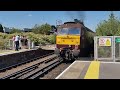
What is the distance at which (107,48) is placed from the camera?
1961cm

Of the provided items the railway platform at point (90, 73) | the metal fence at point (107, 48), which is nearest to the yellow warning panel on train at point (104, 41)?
the metal fence at point (107, 48)

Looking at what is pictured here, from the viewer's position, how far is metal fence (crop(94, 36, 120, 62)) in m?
19.4

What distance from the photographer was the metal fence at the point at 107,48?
1939cm

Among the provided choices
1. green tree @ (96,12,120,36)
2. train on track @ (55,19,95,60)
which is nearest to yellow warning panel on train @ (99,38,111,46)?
train on track @ (55,19,95,60)

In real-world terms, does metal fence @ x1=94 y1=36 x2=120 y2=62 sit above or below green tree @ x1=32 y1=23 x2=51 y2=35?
below

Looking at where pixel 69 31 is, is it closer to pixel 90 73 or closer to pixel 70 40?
pixel 70 40

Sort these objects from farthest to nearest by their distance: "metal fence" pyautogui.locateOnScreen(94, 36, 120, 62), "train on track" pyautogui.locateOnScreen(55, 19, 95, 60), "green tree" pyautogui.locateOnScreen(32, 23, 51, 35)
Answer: "green tree" pyautogui.locateOnScreen(32, 23, 51, 35)
"train on track" pyautogui.locateOnScreen(55, 19, 95, 60)
"metal fence" pyautogui.locateOnScreen(94, 36, 120, 62)

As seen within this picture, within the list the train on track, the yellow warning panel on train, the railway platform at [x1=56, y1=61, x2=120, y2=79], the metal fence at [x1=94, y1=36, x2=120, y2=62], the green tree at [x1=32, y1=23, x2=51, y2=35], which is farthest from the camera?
the green tree at [x1=32, y1=23, x2=51, y2=35]

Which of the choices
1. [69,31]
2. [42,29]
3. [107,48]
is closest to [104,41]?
[107,48]

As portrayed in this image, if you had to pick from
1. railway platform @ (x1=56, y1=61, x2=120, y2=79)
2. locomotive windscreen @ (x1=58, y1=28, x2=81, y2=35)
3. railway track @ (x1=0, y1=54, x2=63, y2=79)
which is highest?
locomotive windscreen @ (x1=58, y1=28, x2=81, y2=35)

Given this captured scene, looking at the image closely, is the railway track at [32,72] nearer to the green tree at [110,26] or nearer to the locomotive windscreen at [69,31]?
the locomotive windscreen at [69,31]

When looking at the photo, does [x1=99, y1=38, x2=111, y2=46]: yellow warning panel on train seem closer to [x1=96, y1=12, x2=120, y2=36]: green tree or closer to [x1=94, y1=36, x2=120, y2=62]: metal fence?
[x1=94, y1=36, x2=120, y2=62]: metal fence
